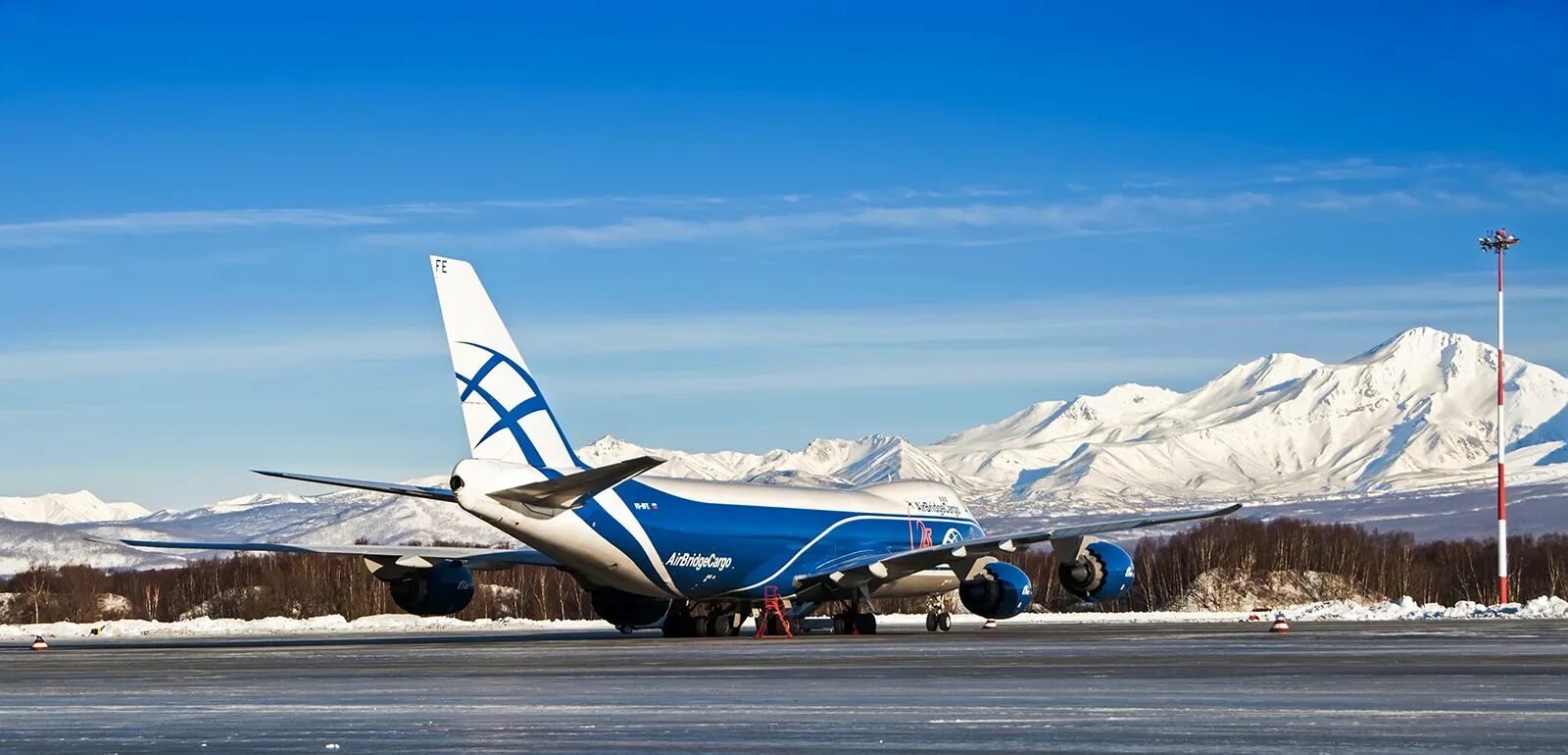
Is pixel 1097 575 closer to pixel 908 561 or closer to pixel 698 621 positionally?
pixel 908 561

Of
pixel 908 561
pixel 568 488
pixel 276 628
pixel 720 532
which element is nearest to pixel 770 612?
pixel 720 532

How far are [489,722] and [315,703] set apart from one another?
3.57 metres

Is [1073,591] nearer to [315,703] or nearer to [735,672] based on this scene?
[735,672]

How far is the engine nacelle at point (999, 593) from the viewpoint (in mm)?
42625

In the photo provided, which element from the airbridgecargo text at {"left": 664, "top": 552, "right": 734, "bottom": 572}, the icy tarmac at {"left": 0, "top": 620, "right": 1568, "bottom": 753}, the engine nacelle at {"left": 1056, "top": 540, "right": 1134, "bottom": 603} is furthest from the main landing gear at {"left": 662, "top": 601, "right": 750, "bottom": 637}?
the icy tarmac at {"left": 0, "top": 620, "right": 1568, "bottom": 753}

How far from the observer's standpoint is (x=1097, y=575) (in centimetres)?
4316

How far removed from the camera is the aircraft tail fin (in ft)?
116

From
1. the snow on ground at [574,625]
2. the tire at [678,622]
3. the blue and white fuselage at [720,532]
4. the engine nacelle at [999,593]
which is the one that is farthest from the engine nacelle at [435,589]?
the snow on ground at [574,625]

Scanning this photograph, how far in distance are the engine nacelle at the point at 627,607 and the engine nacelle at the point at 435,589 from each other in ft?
9.99

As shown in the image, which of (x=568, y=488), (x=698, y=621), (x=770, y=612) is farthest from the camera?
(x=698, y=621)

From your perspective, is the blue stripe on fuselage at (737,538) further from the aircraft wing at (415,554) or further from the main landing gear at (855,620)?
the aircraft wing at (415,554)

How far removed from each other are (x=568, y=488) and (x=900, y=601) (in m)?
51.7

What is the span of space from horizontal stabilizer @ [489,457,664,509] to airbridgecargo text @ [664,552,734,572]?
4.29m

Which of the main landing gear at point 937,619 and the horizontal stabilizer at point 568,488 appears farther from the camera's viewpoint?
the main landing gear at point 937,619
